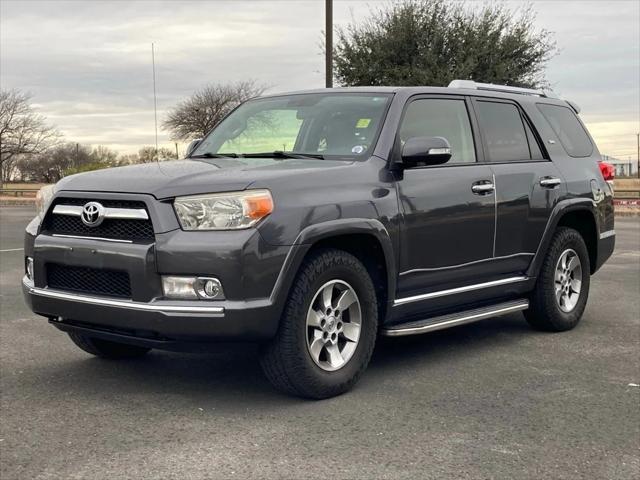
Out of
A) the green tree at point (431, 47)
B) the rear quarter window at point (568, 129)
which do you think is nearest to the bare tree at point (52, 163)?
the green tree at point (431, 47)

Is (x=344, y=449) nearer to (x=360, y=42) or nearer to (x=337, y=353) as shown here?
(x=337, y=353)

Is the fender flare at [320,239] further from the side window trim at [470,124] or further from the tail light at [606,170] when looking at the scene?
the tail light at [606,170]

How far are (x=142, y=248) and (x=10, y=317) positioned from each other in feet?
12.0

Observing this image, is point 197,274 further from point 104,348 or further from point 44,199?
point 104,348

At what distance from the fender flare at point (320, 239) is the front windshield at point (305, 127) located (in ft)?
1.93

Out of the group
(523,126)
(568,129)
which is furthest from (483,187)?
(568,129)

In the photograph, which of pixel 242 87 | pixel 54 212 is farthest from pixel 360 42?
pixel 242 87

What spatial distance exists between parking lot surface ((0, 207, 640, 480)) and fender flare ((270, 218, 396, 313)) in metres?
0.44

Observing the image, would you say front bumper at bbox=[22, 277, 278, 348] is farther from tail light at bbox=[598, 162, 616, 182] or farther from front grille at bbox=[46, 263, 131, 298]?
tail light at bbox=[598, 162, 616, 182]

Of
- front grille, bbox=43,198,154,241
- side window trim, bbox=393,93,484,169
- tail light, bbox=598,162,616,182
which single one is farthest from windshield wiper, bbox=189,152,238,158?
tail light, bbox=598,162,616,182

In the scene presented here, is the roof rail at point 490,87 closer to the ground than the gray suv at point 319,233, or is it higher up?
higher up

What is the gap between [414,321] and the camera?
5.67 m

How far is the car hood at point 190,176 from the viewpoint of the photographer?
14.9 ft

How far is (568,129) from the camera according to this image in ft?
24.4
